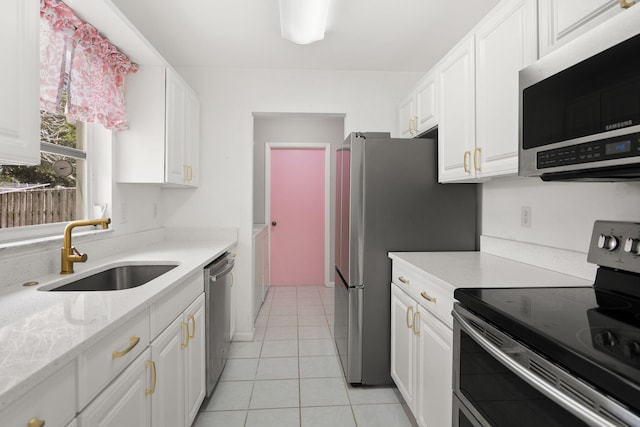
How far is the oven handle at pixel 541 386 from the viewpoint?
0.66 m

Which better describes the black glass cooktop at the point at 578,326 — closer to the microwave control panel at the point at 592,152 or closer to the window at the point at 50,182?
the microwave control panel at the point at 592,152

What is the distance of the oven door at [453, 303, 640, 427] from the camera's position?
2.23 ft

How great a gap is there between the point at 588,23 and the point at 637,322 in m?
0.91

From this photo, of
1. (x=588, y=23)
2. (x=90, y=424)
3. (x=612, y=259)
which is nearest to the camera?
(x=90, y=424)

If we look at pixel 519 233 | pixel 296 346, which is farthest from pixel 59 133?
pixel 519 233

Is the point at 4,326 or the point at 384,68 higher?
the point at 384,68

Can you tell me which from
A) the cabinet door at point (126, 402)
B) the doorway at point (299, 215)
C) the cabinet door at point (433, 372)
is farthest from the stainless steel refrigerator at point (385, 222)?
the doorway at point (299, 215)

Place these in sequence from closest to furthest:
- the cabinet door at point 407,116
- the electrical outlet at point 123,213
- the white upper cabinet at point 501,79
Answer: the white upper cabinet at point 501,79
the electrical outlet at point 123,213
the cabinet door at point 407,116

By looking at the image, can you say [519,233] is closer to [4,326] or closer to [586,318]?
[586,318]

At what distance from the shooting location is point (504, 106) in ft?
4.77

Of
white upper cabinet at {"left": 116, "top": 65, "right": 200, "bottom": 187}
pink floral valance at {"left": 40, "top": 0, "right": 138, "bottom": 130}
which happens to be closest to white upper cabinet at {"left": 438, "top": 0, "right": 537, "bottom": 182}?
white upper cabinet at {"left": 116, "top": 65, "right": 200, "bottom": 187}

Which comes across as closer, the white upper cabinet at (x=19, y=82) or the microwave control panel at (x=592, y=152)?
the microwave control panel at (x=592, y=152)

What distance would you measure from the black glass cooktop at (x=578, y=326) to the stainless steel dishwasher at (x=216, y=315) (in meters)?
1.42

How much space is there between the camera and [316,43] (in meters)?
2.47
